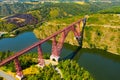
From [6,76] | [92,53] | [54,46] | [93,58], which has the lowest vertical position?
[92,53]

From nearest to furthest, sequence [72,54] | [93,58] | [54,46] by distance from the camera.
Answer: [54,46] < [93,58] < [72,54]

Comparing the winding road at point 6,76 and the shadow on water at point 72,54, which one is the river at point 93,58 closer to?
the shadow on water at point 72,54

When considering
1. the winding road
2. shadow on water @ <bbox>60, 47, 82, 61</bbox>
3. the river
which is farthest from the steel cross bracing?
the river

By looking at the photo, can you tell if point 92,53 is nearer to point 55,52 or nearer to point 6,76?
point 55,52

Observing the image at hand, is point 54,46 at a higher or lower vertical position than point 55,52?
A: higher

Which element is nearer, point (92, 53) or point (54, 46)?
point (54, 46)

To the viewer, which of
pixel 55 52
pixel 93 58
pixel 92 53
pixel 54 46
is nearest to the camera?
pixel 54 46

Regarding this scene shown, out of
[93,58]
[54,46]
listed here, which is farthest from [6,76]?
[93,58]

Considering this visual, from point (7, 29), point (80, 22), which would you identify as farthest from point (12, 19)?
point (80, 22)

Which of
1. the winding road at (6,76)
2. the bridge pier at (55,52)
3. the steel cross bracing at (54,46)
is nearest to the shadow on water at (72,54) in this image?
the steel cross bracing at (54,46)
